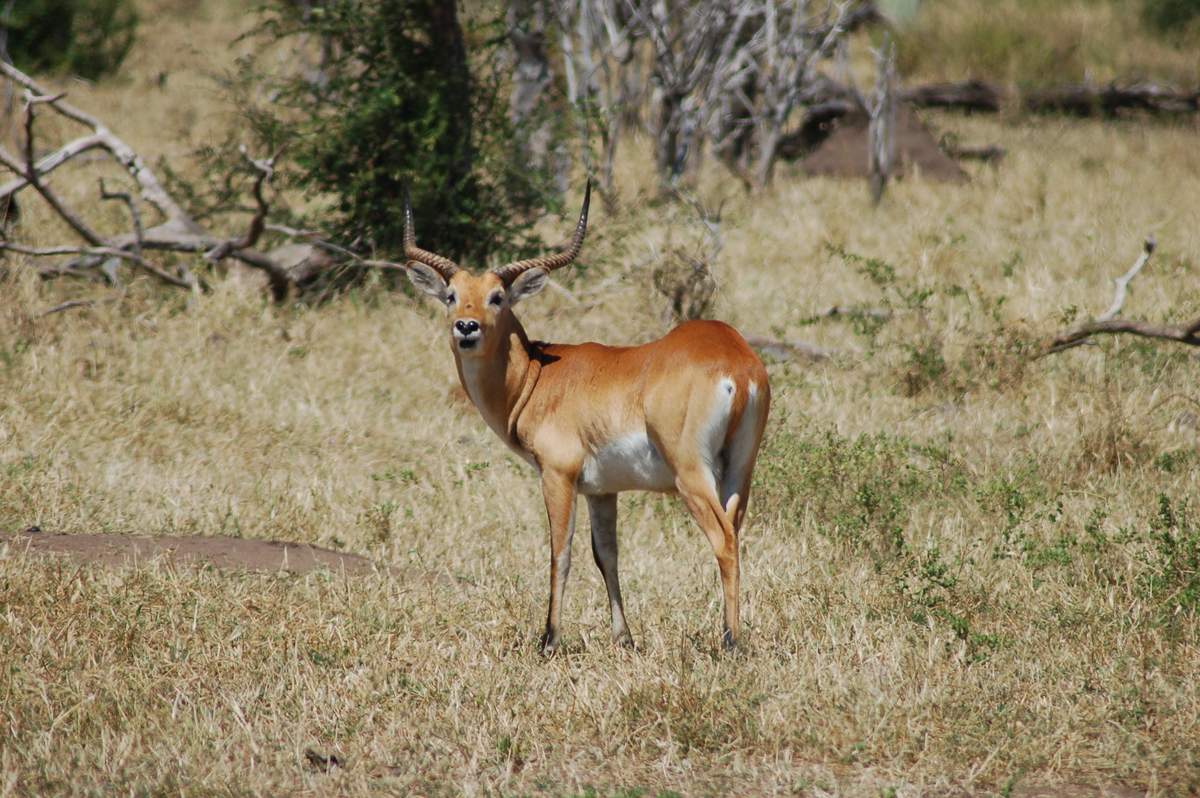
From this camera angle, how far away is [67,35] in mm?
20375

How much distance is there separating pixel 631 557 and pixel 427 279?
164 cm

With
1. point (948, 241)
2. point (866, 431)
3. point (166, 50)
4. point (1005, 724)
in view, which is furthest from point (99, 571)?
point (166, 50)

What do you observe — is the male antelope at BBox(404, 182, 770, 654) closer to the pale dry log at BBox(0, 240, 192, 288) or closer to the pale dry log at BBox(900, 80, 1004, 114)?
the pale dry log at BBox(0, 240, 192, 288)

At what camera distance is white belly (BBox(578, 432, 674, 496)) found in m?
5.34

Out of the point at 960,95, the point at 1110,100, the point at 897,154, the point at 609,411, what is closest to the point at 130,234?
the point at 609,411

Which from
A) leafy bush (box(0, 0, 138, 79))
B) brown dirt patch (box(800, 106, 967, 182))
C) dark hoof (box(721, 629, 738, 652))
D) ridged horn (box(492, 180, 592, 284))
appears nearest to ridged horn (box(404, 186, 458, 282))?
ridged horn (box(492, 180, 592, 284))

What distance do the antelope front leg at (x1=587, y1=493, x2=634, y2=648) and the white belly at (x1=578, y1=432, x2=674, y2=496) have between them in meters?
0.29

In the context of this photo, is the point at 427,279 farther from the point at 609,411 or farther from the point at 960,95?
the point at 960,95

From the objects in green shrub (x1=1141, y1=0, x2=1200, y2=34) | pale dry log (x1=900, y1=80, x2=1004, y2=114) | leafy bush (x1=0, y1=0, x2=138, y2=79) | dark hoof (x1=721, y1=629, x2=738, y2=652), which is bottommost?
dark hoof (x1=721, y1=629, x2=738, y2=652)

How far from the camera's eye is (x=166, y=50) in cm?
2347

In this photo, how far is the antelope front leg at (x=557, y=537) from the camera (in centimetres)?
546

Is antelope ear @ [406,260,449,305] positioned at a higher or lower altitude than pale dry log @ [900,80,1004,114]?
lower

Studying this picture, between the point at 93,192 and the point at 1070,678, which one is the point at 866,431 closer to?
the point at 1070,678

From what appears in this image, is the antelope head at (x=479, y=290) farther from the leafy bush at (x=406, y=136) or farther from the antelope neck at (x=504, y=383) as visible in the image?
the leafy bush at (x=406, y=136)
